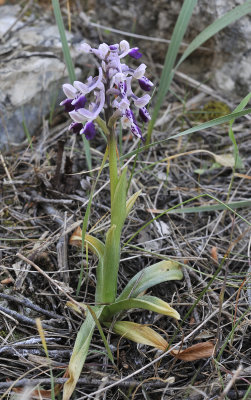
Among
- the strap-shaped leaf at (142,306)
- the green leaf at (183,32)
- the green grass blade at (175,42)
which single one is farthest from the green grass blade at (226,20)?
the strap-shaped leaf at (142,306)

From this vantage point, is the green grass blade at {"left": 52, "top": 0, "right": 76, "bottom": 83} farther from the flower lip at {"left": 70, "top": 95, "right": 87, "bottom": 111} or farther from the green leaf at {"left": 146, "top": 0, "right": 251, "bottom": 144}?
the flower lip at {"left": 70, "top": 95, "right": 87, "bottom": 111}

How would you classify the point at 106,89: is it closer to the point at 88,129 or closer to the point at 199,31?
the point at 88,129

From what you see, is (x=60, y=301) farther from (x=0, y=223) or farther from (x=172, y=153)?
(x=172, y=153)

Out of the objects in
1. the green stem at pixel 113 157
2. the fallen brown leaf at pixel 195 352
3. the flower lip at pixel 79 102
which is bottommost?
the fallen brown leaf at pixel 195 352

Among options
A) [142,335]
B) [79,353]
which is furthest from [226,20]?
[79,353]

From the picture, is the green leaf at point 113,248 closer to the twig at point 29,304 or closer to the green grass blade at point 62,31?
the twig at point 29,304

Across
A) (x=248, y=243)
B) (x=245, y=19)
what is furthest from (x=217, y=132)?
(x=248, y=243)

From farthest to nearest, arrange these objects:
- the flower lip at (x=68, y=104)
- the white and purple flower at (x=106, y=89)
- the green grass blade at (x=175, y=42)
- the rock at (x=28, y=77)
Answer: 1. the rock at (x=28, y=77)
2. the green grass blade at (x=175, y=42)
3. the flower lip at (x=68, y=104)
4. the white and purple flower at (x=106, y=89)
